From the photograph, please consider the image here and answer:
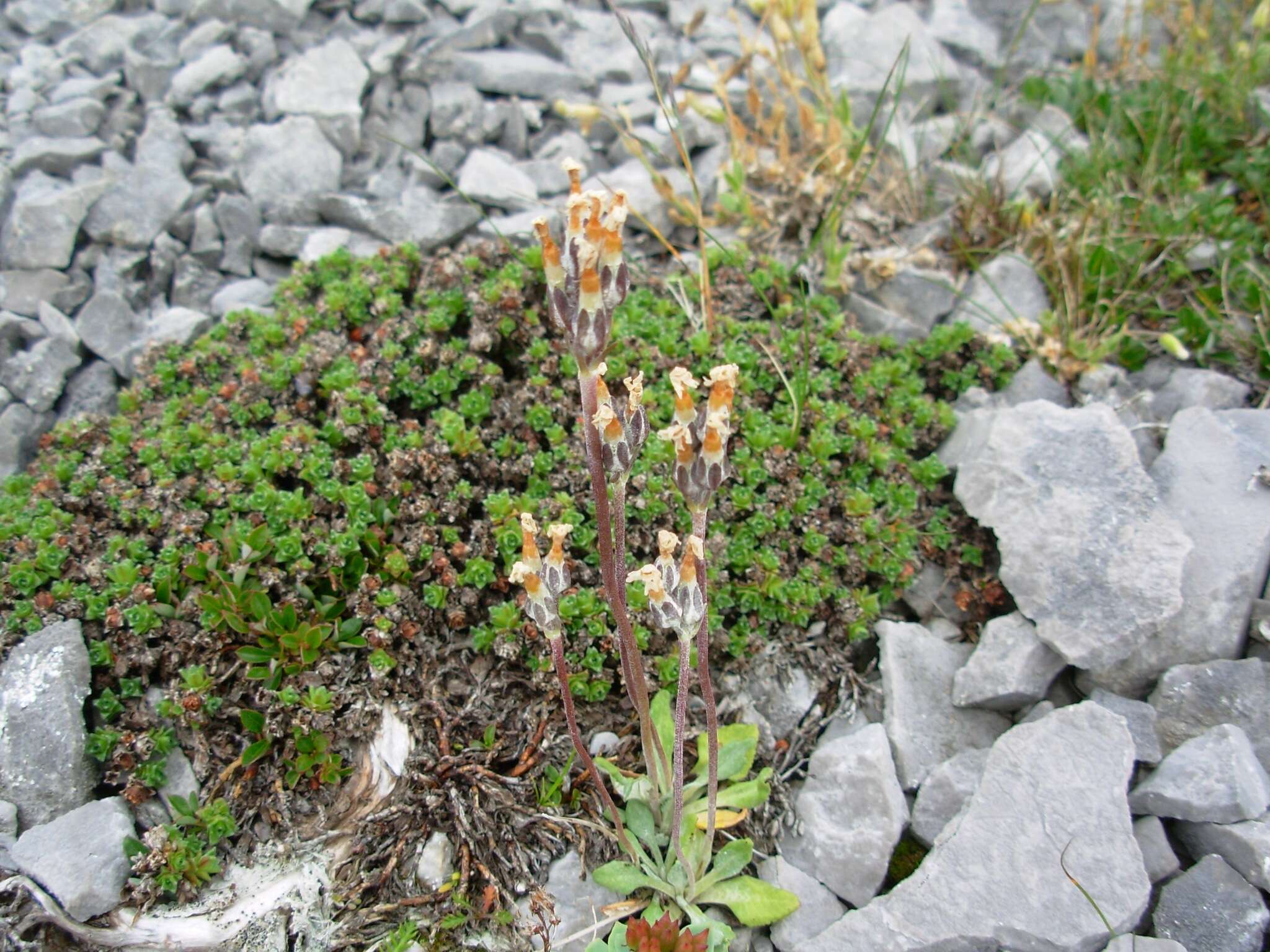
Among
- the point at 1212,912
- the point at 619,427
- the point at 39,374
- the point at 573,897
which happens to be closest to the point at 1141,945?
the point at 1212,912

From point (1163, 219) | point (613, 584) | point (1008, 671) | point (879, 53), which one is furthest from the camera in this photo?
point (879, 53)

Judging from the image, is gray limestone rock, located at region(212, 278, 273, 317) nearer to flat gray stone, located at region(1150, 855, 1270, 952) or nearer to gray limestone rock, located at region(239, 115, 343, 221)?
gray limestone rock, located at region(239, 115, 343, 221)

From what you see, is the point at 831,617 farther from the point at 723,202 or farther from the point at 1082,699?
the point at 723,202

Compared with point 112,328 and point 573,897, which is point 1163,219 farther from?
point 112,328

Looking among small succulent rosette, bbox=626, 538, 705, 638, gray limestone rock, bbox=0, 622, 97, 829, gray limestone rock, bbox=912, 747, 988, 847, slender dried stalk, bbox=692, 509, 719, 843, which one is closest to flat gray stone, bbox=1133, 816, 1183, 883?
gray limestone rock, bbox=912, 747, 988, 847

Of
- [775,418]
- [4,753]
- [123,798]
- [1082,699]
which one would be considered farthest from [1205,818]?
[4,753]
